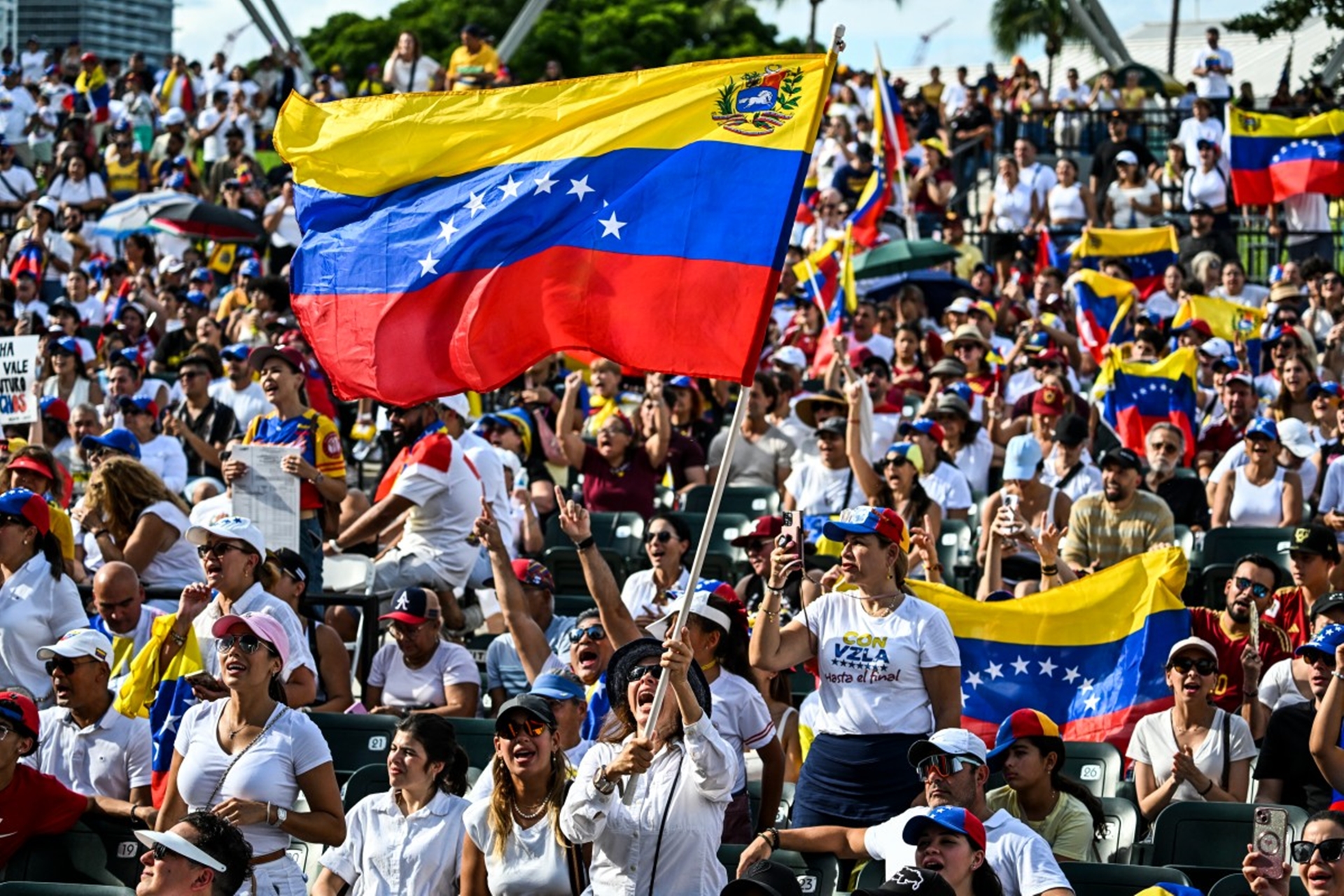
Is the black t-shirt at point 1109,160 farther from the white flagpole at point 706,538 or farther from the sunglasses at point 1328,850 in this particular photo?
the white flagpole at point 706,538

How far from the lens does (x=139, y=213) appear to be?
21.5 m

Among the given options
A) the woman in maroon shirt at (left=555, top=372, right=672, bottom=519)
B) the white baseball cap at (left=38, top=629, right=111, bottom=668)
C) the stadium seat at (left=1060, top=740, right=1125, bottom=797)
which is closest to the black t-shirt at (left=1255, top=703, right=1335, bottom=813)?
the stadium seat at (left=1060, top=740, right=1125, bottom=797)

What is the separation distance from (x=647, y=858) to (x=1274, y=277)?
1371 cm

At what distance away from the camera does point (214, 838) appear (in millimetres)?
6473

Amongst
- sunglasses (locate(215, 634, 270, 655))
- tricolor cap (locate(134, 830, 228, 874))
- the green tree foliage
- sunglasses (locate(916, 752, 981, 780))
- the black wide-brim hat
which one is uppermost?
the black wide-brim hat

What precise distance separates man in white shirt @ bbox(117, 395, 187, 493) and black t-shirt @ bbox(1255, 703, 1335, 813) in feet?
24.7

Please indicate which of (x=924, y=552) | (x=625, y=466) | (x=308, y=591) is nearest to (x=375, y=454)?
(x=625, y=466)

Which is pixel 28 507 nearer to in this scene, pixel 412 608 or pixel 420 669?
pixel 412 608

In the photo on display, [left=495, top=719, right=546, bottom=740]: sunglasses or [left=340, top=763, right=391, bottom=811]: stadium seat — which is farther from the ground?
[left=495, top=719, right=546, bottom=740]: sunglasses

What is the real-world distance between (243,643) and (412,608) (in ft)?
7.20

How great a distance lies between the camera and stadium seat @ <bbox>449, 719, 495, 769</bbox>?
9000mm

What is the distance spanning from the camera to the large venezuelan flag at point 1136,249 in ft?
63.0

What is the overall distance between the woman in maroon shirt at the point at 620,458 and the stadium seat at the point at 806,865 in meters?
6.00

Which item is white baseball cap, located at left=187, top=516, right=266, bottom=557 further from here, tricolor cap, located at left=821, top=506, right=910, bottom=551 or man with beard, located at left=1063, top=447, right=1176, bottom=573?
man with beard, located at left=1063, top=447, right=1176, bottom=573
